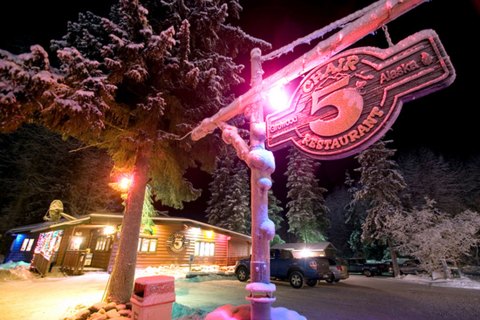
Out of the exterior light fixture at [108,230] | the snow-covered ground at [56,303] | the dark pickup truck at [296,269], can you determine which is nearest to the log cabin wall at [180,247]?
the exterior light fixture at [108,230]

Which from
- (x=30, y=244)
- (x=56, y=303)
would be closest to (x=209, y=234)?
(x=56, y=303)

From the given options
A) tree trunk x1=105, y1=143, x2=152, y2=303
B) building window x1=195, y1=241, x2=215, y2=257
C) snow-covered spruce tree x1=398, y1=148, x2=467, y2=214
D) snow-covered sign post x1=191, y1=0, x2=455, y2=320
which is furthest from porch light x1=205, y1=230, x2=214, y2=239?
snow-covered spruce tree x1=398, y1=148, x2=467, y2=214

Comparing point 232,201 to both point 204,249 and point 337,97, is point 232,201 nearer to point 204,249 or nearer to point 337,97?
point 204,249

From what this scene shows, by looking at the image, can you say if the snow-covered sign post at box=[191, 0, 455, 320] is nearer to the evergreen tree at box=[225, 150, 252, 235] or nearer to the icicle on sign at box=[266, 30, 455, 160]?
the icicle on sign at box=[266, 30, 455, 160]

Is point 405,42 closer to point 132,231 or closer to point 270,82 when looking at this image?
point 270,82

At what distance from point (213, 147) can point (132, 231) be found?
149 inches

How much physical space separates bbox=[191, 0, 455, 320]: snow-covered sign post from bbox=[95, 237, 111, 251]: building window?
663 inches

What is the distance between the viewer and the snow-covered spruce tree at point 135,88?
5020 millimetres

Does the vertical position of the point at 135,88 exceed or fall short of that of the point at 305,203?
it falls short

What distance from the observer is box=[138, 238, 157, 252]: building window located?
1766 centimetres

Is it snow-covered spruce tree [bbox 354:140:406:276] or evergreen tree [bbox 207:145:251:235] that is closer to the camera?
snow-covered spruce tree [bbox 354:140:406:276]

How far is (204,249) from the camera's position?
851 inches

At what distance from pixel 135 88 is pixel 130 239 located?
4719 mm

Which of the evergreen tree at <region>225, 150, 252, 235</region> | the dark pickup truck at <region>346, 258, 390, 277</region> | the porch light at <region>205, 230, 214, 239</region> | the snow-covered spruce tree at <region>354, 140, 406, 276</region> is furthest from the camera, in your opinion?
the evergreen tree at <region>225, 150, 252, 235</region>
